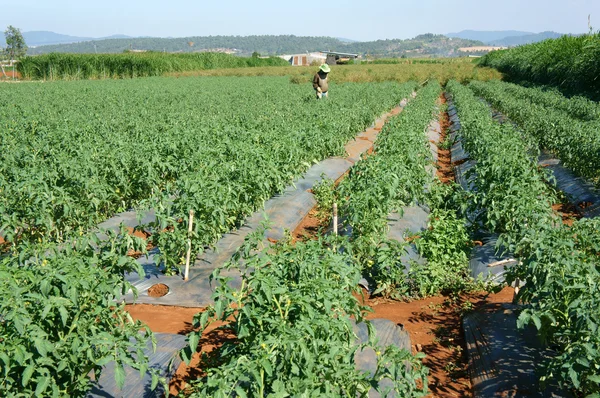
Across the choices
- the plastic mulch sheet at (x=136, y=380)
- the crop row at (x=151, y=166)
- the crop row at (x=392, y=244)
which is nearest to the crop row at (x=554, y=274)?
the crop row at (x=392, y=244)

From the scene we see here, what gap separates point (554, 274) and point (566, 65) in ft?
84.9

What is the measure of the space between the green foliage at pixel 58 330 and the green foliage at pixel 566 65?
23.8 metres

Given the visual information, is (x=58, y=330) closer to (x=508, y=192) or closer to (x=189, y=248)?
(x=189, y=248)

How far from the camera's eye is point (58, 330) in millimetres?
3326

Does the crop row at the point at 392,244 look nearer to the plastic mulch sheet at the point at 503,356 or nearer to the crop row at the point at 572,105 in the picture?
the plastic mulch sheet at the point at 503,356

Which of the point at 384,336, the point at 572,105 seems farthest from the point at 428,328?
the point at 572,105

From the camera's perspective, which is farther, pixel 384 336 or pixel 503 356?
pixel 384 336

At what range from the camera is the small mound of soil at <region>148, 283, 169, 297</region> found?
5857mm

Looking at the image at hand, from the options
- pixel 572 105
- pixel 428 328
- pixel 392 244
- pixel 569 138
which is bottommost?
pixel 428 328

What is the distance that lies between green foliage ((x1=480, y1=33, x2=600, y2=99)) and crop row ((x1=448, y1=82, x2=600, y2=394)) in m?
19.0

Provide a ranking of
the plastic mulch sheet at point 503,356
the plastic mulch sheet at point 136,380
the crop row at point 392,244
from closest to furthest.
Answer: the plastic mulch sheet at point 136,380 → the plastic mulch sheet at point 503,356 → the crop row at point 392,244

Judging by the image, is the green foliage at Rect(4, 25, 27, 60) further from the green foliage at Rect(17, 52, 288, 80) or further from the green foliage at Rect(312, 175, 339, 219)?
the green foliage at Rect(312, 175, 339, 219)

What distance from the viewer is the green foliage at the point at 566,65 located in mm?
23381

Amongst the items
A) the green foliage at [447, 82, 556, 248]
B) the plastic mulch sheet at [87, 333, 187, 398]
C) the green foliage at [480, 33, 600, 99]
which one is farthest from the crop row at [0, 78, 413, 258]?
the green foliage at [480, 33, 600, 99]
